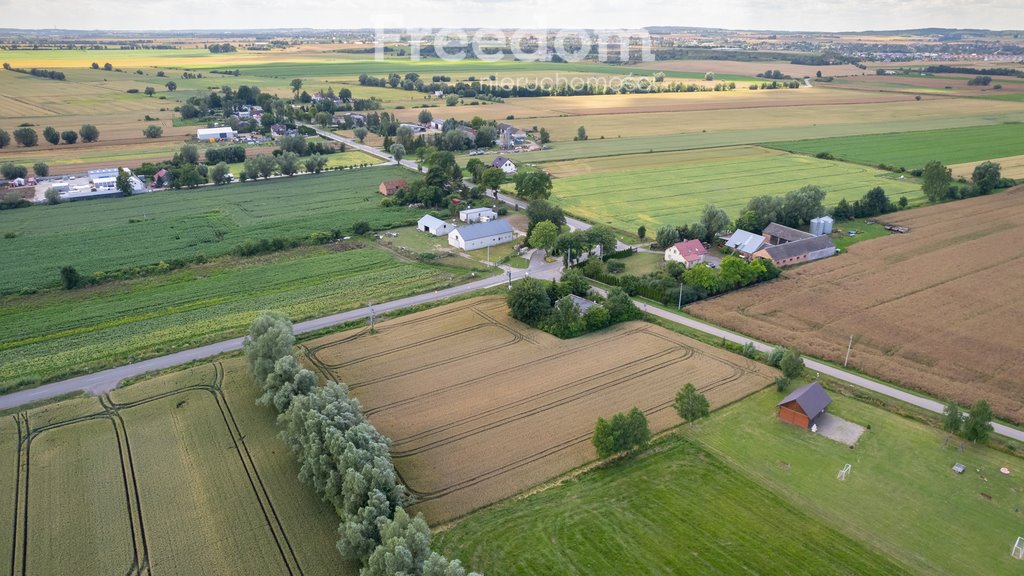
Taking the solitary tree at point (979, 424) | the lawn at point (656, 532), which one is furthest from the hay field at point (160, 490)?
the solitary tree at point (979, 424)

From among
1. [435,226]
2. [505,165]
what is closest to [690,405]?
[435,226]

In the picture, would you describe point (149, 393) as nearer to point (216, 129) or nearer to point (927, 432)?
point (927, 432)

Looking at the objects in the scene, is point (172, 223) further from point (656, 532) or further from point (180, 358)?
point (656, 532)

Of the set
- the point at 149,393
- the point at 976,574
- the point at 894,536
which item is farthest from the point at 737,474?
the point at 149,393

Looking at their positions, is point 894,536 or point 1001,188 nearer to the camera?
point 894,536

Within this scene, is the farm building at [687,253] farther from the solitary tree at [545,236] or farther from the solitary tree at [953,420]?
the solitary tree at [953,420]

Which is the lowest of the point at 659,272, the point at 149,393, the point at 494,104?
the point at 149,393
